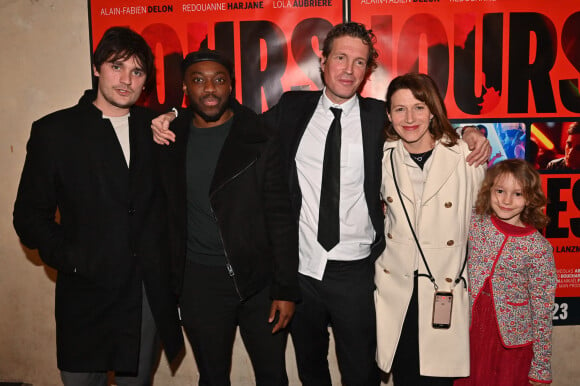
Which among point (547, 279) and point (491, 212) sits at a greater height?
point (491, 212)

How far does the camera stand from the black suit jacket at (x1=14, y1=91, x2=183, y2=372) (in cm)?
197

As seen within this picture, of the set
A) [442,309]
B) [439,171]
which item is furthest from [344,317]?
[439,171]

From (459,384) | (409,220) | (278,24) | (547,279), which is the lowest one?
(459,384)

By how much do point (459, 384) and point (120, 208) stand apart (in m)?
1.90

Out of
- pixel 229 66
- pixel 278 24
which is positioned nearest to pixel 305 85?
pixel 278 24

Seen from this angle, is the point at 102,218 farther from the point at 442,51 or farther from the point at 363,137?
the point at 442,51

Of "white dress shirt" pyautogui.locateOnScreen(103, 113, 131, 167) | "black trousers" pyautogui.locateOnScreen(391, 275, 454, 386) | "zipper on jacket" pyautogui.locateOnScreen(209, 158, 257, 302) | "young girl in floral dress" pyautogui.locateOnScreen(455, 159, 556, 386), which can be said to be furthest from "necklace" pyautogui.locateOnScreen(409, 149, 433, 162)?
"white dress shirt" pyautogui.locateOnScreen(103, 113, 131, 167)

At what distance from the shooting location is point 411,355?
220cm

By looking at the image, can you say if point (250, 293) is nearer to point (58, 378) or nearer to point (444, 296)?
point (444, 296)

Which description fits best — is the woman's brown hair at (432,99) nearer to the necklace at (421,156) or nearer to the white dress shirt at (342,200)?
the necklace at (421,156)

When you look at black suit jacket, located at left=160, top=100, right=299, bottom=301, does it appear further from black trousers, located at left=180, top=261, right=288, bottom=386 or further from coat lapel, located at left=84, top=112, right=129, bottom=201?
coat lapel, located at left=84, top=112, right=129, bottom=201

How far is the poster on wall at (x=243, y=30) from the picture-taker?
292 cm

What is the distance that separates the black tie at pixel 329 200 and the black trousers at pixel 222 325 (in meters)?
0.40

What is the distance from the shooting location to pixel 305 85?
298 cm
